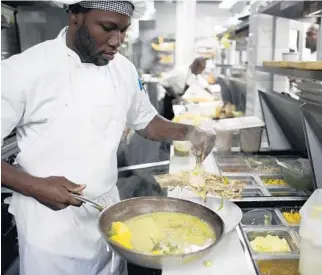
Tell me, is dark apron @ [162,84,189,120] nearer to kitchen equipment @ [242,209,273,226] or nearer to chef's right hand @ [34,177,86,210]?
kitchen equipment @ [242,209,273,226]

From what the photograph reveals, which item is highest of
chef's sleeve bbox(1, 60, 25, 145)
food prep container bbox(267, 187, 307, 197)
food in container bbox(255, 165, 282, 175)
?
chef's sleeve bbox(1, 60, 25, 145)

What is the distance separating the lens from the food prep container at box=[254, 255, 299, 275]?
1.19 m

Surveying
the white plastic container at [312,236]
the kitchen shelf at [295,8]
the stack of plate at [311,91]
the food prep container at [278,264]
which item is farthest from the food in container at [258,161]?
the white plastic container at [312,236]

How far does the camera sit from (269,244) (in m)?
1.33

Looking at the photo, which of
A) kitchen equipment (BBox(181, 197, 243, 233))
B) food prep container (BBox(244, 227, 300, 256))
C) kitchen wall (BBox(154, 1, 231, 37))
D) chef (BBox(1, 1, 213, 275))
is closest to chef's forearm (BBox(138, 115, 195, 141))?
chef (BBox(1, 1, 213, 275))

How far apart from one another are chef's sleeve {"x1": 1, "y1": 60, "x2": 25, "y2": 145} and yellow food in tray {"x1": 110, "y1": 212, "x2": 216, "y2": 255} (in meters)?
0.52

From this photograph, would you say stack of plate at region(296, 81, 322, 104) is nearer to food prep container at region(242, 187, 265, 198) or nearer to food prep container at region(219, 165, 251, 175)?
food prep container at region(242, 187, 265, 198)

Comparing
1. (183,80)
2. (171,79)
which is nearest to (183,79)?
(183,80)

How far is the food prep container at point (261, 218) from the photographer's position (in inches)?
60.2

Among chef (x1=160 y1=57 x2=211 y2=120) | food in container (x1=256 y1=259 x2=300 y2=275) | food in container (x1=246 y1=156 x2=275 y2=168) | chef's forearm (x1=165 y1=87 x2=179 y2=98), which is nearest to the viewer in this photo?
food in container (x1=256 y1=259 x2=300 y2=275)

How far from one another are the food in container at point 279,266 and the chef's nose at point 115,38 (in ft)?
3.05

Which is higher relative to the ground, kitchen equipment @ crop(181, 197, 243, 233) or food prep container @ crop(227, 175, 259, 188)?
kitchen equipment @ crop(181, 197, 243, 233)

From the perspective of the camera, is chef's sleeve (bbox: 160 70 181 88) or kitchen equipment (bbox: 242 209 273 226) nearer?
kitchen equipment (bbox: 242 209 273 226)

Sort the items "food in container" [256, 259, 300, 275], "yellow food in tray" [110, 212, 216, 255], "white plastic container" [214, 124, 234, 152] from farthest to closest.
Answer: "white plastic container" [214, 124, 234, 152] → "food in container" [256, 259, 300, 275] → "yellow food in tray" [110, 212, 216, 255]
